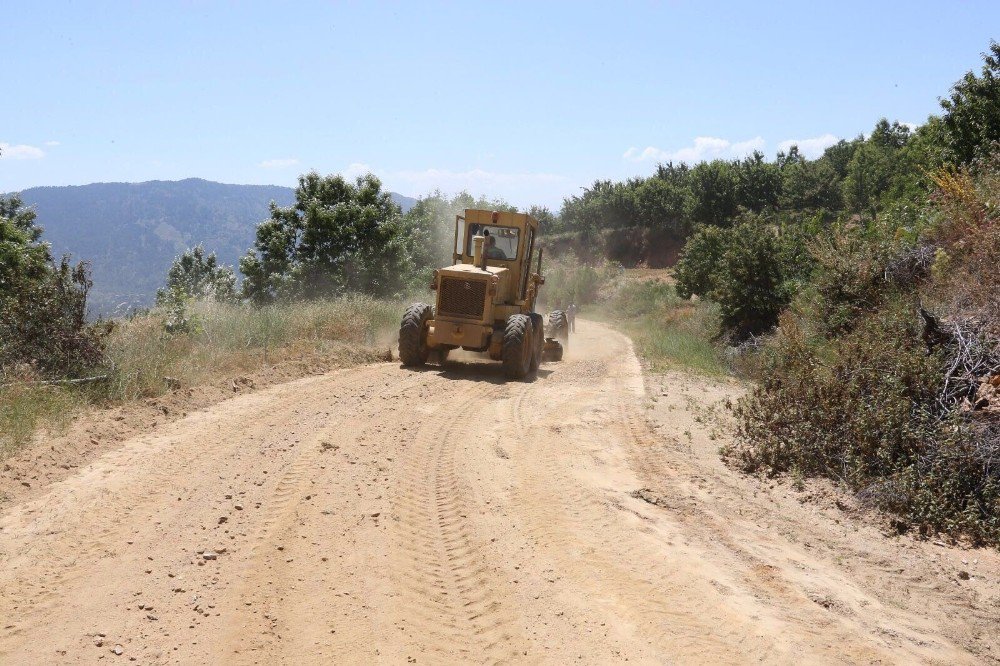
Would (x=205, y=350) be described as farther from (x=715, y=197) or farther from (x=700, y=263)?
(x=715, y=197)

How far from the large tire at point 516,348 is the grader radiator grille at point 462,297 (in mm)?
673

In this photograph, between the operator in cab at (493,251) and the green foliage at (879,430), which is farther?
the operator in cab at (493,251)

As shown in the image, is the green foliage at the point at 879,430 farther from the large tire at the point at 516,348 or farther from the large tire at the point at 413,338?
the large tire at the point at 413,338

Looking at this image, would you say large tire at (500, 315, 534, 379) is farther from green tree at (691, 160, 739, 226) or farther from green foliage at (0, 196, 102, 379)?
green tree at (691, 160, 739, 226)

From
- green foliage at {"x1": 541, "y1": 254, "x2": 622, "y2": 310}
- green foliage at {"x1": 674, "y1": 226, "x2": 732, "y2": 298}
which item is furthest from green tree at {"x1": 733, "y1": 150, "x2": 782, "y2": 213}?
green foliage at {"x1": 674, "y1": 226, "x2": 732, "y2": 298}

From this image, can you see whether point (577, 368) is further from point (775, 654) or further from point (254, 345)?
point (775, 654)

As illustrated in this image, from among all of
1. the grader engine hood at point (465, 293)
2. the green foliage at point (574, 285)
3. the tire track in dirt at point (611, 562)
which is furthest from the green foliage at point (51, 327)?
the green foliage at point (574, 285)

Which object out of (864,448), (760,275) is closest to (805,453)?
(864,448)

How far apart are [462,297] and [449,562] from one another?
7986 millimetres

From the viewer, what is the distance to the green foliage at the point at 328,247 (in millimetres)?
24875

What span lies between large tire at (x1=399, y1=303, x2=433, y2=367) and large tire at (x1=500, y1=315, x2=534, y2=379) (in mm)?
1452

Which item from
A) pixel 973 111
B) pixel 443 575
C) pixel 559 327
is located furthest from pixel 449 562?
pixel 973 111

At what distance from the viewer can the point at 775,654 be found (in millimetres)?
3857

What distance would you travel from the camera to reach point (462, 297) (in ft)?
41.2
